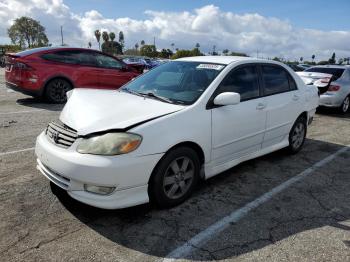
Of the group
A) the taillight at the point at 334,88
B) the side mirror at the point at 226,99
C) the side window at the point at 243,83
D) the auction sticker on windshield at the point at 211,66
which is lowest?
the taillight at the point at 334,88

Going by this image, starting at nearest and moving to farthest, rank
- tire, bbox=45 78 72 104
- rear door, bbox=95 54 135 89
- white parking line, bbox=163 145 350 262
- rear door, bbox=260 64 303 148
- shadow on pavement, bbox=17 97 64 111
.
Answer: white parking line, bbox=163 145 350 262
rear door, bbox=260 64 303 148
shadow on pavement, bbox=17 97 64 111
tire, bbox=45 78 72 104
rear door, bbox=95 54 135 89

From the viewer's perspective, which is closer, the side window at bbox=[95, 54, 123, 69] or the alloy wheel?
the alloy wheel

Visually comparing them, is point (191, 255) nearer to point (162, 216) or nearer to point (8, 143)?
point (162, 216)

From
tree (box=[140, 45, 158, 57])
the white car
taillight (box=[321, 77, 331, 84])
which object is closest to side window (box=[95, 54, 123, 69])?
the white car

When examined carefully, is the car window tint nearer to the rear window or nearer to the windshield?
the windshield

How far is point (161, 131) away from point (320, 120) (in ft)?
22.3

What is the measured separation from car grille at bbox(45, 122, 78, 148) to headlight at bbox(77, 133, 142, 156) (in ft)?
0.59

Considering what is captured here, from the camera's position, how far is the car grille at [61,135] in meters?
3.20

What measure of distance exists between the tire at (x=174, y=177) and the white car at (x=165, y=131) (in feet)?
0.03

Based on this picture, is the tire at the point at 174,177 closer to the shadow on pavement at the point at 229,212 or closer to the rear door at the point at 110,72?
the shadow on pavement at the point at 229,212

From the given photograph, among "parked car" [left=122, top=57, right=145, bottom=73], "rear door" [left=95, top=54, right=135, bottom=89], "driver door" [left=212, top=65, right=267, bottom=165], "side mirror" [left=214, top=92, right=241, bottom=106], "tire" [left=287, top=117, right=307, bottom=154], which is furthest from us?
"parked car" [left=122, top=57, right=145, bottom=73]

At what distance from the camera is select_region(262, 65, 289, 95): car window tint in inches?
187

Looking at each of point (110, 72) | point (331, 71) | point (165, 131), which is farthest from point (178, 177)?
point (331, 71)

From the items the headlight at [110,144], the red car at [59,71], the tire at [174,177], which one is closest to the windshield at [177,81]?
the tire at [174,177]
